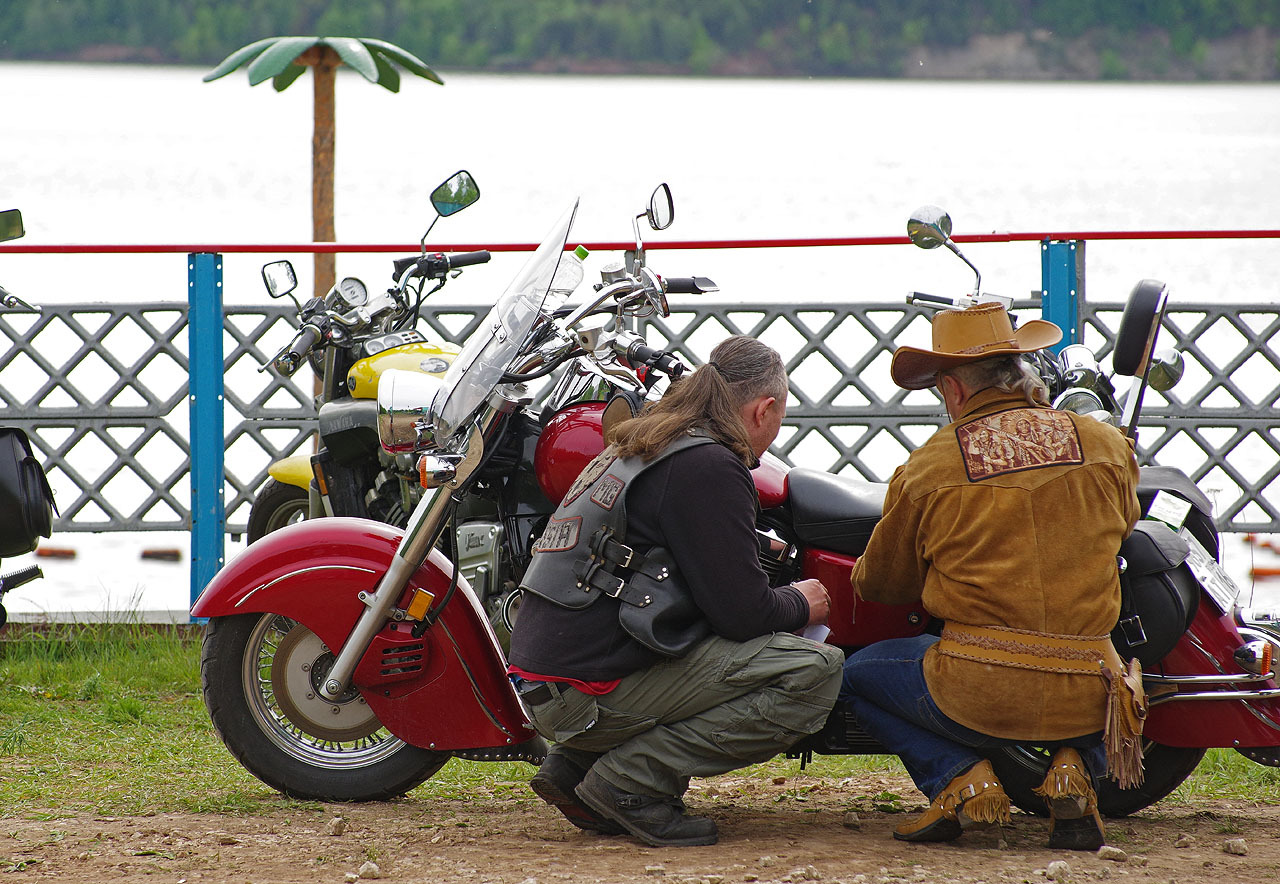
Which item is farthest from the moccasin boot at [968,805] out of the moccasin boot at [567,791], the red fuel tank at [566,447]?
the red fuel tank at [566,447]

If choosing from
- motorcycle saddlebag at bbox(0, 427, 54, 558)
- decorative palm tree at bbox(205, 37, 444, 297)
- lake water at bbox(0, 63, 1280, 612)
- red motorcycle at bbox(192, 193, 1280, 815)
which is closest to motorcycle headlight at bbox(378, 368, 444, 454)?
red motorcycle at bbox(192, 193, 1280, 815)

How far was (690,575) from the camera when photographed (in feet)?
8.66

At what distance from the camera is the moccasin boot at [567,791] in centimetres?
279

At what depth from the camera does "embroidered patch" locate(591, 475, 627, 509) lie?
2658 millimetres

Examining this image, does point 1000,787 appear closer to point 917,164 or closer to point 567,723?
point 567,723

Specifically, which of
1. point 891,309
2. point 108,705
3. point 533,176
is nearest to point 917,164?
point 533,176

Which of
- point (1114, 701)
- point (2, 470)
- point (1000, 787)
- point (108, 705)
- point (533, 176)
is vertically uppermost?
point (533, 176)

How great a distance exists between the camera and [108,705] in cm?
412

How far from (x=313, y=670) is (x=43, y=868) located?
63cm

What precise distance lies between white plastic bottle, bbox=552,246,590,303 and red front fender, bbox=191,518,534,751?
63 cm

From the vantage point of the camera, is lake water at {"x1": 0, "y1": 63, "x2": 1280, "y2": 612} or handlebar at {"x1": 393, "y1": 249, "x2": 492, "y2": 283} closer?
handlebar at {"x1": 393, "y1": 249, "x2": 492, "y2": 283}

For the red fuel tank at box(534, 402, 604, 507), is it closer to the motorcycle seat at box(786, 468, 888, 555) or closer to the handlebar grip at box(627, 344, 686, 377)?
the handlebar grip at box(627, 344, 686, 377)

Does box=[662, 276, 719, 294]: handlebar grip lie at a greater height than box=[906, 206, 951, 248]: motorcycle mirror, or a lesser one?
lesser

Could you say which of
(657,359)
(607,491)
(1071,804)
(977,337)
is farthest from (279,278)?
(1071,804)
